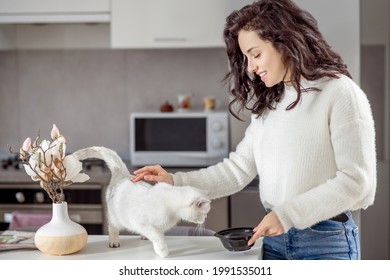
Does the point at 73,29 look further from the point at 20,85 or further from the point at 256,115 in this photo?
the point at 256,115

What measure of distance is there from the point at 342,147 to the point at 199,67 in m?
1.23

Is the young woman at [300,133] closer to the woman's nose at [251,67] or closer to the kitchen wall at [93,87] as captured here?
the woman's nose at [251,67]

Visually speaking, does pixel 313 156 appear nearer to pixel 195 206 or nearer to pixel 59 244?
pixel 195 206

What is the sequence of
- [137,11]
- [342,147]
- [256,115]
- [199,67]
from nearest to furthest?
[342,147] < [256,115] < [137,11] < [199,67]

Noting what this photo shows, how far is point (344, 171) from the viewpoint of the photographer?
3.35 ft

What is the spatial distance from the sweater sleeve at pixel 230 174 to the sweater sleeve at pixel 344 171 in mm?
179

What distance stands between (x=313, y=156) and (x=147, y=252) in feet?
0.95

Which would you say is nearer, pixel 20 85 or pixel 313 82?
pixel 313 82

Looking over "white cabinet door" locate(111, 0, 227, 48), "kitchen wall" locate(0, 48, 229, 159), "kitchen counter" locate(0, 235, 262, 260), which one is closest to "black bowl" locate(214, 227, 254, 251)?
"kitchen counter" locate(0, 235, 262, 260)

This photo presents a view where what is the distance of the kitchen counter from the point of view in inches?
41.5

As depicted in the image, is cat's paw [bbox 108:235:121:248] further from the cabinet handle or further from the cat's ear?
the cabinet handle

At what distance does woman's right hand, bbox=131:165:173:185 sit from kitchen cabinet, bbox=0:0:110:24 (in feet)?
3.29
